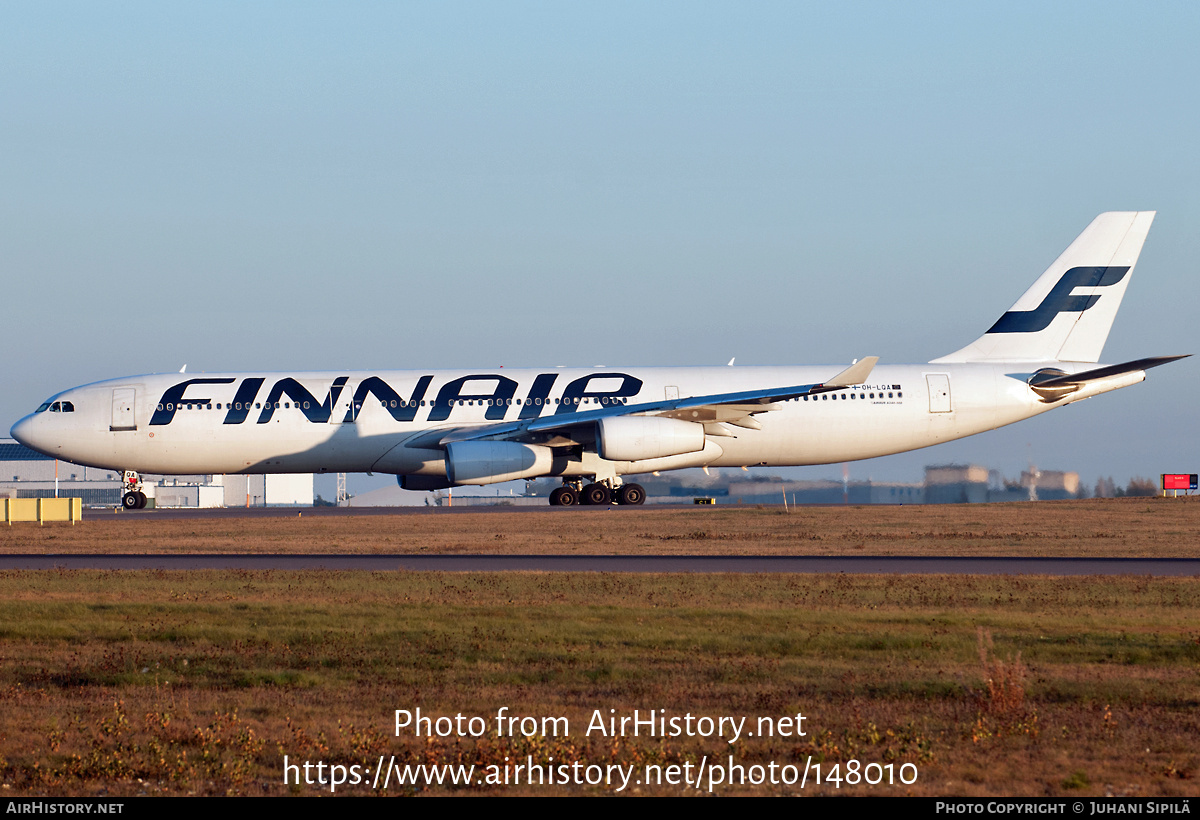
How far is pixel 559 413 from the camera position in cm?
3928

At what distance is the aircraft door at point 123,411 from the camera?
3928 centimetres

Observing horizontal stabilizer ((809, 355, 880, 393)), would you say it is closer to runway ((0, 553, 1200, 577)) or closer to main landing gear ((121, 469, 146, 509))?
runway ((0, 553, 1200, 577))

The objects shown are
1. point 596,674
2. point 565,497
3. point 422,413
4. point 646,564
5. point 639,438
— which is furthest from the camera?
point 565,497

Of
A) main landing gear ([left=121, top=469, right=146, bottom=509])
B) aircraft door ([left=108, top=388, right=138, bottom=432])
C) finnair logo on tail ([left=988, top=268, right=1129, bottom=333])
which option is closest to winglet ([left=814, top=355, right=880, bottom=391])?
finnair logo on tail ([left=988, top=268, right=1129, bottom=333])

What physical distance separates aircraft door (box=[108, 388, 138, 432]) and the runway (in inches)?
615

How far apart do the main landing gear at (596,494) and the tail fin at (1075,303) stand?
11615mm

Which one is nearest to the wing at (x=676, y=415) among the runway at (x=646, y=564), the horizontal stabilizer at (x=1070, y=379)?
the horizontal stabilizer at (x=1070, y=379)

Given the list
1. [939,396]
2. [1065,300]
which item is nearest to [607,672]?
[939,396]

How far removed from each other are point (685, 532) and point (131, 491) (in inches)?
849

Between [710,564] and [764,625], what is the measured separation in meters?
7.40

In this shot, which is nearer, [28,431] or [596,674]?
[596,674]

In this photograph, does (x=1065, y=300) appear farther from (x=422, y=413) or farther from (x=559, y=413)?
(x=422, y=413)

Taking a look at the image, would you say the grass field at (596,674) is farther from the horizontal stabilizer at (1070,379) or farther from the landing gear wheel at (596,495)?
the horizontal stabilizer at (1070,379)

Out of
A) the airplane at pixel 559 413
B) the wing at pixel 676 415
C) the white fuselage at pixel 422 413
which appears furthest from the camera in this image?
the white fuselage at pixel 422 413
